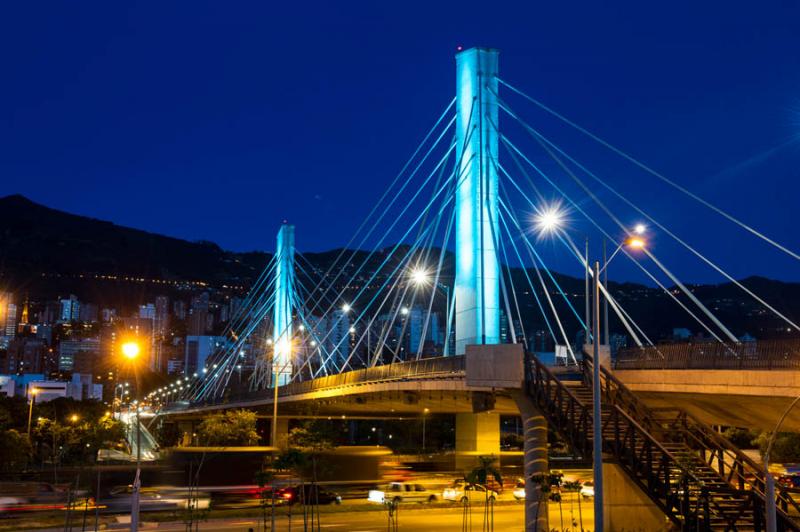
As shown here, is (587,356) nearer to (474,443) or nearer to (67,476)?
(474,443)

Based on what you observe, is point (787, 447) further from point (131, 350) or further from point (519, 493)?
point (131, 350)

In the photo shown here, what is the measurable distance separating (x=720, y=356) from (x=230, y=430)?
40.2 metres

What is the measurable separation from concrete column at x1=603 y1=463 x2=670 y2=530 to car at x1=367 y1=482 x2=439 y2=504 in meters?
11.7

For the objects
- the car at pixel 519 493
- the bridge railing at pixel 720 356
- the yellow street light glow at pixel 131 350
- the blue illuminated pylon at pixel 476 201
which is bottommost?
the car at pixel 519 493

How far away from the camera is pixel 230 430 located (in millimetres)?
57406

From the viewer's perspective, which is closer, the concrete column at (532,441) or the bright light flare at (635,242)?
the bright light flare at (635,242)

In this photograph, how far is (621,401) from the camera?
23047 millimetres

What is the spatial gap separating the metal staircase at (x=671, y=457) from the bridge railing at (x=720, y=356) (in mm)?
1767

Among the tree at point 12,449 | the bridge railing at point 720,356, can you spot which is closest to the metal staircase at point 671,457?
the bridge railing at point 720,356

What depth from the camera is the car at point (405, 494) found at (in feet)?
120

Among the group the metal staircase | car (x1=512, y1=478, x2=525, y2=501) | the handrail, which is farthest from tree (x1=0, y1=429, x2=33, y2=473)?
the handrail

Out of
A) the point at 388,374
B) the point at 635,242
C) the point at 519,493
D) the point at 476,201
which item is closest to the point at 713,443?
the point at 635,242

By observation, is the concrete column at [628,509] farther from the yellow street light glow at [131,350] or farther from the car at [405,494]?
the yellow street light glow at [131,350]

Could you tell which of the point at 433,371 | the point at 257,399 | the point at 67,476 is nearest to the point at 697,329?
the point at 257,399
